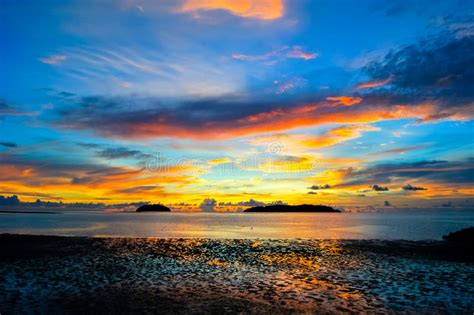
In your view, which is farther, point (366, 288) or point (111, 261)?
point (111, 261)

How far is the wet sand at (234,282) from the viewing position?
17203 millimetres

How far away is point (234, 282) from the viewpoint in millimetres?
22984

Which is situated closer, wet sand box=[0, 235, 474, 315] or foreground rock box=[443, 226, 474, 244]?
wet sand box=[0, 235, 474, 315]

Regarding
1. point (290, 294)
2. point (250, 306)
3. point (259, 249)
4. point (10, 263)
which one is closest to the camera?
point (250, 306)

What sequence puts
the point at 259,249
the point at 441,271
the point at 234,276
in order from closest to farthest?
the point at 234,276, the point at 441,271, the point at 259,249

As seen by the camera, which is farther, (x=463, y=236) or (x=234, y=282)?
(x=463, y=236)

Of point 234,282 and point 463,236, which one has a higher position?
point 463,236

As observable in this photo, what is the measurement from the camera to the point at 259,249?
4147cm

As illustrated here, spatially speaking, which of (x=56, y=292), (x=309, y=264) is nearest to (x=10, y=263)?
(x=56, y=292)

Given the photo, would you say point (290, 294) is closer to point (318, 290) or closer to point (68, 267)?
point (318, 290)

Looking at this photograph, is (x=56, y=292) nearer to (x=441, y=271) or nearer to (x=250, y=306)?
(x=250, y=306)

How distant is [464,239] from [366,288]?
45.9 m

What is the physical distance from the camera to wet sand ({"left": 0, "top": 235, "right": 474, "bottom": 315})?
56.4 ft

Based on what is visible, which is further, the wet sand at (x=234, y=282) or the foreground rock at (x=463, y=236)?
the foreground rock at (x=463, y=236)
